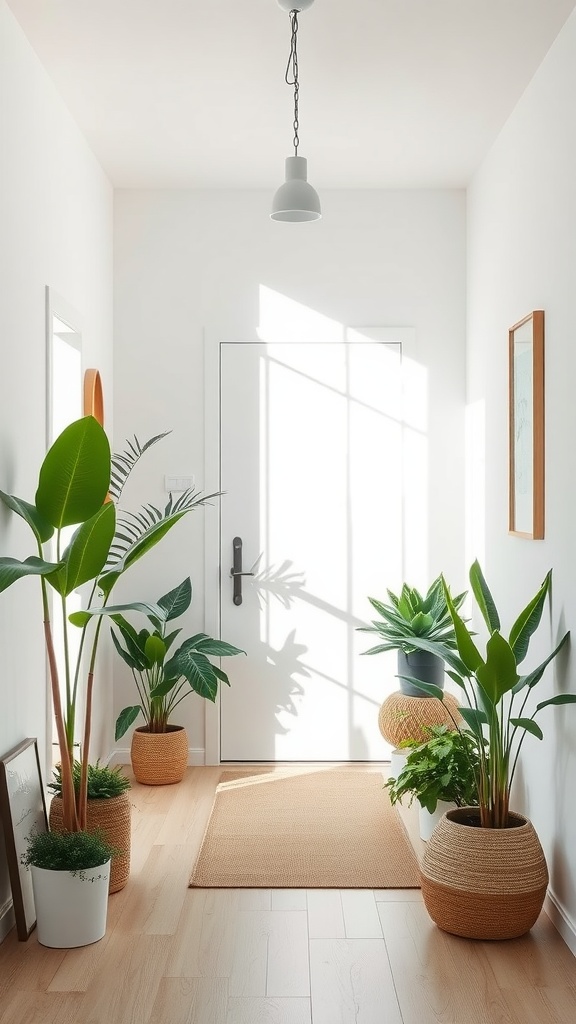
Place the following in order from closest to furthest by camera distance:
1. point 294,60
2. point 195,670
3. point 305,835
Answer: point 294,60
point 305,835
point 195,670

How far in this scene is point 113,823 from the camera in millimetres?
3131

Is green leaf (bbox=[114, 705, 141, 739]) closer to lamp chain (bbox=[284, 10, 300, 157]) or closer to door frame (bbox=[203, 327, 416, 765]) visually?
door frame (bbox=[203, 327, 416, 765])

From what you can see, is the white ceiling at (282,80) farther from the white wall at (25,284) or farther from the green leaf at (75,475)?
the green leaf at (75,475)

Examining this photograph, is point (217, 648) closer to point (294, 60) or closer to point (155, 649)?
point (155, 649)

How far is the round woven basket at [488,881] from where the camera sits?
2.77m

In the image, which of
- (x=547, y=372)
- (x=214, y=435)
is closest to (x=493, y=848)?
(x=547, y=372)

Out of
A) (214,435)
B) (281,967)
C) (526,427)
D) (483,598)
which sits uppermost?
(214,435)

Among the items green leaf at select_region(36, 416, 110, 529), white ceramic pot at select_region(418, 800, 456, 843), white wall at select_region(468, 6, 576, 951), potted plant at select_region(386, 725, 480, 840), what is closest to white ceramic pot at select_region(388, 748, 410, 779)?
white ceramic pot at select_region(418, 800, 456, 843)

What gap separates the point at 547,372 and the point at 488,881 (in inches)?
62.3

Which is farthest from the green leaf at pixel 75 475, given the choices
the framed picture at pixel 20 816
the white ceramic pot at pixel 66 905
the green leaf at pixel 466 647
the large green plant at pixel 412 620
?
the large green plant at pixel 412 620

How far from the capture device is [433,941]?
A: 2842 millimetres

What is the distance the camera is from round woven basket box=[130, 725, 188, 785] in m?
4.36

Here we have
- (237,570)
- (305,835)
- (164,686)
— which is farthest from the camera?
(237,570)

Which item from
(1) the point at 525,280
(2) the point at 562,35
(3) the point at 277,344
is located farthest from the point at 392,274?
(2) the point at 562,35
